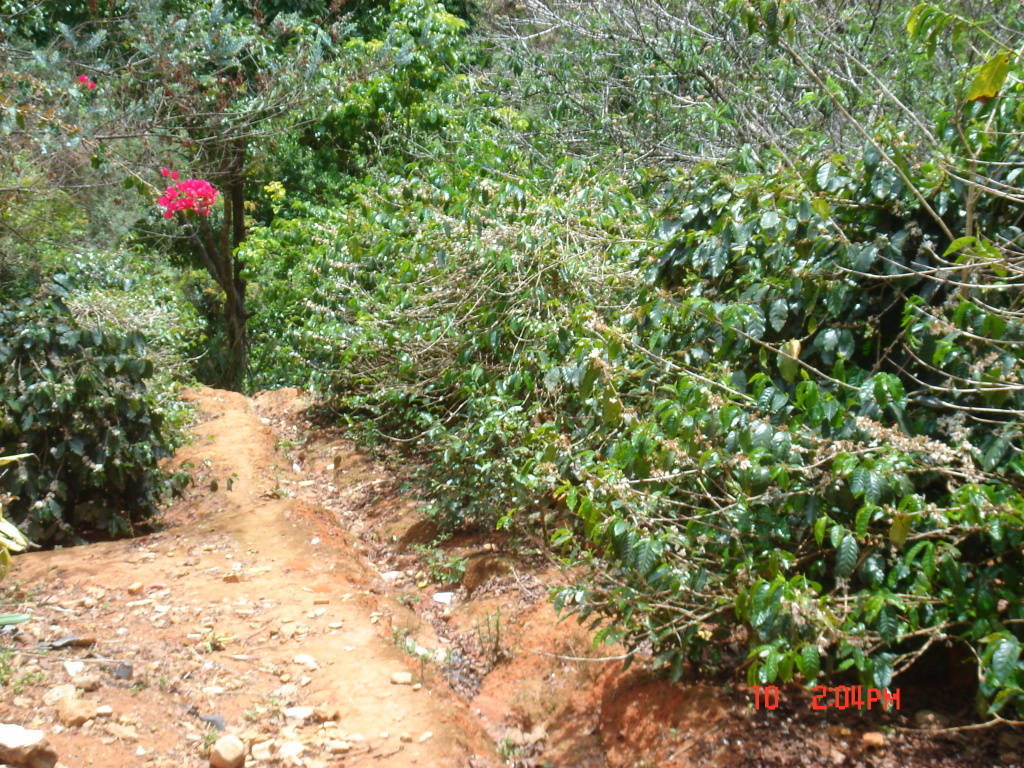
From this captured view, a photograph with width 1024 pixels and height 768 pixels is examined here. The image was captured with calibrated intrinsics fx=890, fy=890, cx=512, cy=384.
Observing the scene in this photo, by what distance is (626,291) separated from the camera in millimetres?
5172

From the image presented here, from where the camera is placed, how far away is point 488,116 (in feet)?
32.6

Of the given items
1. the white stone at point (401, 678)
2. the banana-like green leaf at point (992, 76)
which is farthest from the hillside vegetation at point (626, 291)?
the white stone at point (401, 678)

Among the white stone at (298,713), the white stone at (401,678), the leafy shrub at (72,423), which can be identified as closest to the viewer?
the white stone at (298,713)

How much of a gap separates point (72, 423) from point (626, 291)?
365cm

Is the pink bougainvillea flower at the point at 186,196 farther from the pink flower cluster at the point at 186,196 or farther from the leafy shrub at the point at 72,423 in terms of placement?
the leafy shrub at the point at 72,423

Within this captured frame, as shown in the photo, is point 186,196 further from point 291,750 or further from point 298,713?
point 291,750

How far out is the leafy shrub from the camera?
559 cm

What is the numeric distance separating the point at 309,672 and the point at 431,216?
11.0ft

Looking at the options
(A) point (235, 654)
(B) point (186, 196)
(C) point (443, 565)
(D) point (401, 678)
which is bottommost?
(C) point (443, 565)

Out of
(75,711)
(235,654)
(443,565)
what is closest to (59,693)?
(75,711)

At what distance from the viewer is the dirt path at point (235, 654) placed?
319 centimetres

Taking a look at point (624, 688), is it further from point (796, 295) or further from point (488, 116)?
point (488, 116)

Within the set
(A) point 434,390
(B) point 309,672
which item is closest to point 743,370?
(B) point 309,672
